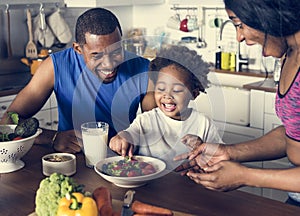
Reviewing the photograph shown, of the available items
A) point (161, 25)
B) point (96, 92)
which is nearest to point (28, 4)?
point (161, 25)

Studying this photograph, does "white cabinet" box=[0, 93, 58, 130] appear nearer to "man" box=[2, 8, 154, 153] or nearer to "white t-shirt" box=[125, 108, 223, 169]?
"man" box=[2, 8, 154, 153]

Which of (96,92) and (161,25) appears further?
(161,25)

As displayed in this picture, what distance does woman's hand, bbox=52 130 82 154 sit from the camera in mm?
1765

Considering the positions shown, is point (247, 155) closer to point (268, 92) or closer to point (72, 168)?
point (72, 168)

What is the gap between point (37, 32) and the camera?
3766 millimetres

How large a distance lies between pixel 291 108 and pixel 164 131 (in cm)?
56

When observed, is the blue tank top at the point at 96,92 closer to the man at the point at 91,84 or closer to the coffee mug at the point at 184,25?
the man at the point at 91,84

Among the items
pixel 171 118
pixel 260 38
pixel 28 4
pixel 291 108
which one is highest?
pixel 28 4

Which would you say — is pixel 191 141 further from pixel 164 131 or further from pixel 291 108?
pixel 291 108

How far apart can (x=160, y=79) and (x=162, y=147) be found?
25 cm

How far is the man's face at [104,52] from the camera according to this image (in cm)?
176

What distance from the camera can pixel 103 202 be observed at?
3.80 ft

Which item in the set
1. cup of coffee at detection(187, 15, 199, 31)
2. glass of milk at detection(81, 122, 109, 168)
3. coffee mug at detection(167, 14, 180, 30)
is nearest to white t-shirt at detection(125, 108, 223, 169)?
glass of milk at detection(81, 122, 109, 168)

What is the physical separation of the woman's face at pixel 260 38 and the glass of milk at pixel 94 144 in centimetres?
55
